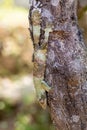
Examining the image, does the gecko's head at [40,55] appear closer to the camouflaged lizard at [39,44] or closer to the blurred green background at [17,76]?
the camouflaged lizard at [39,44]

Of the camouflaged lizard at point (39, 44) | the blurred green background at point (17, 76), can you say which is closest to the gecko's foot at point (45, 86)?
the camouflaged lizard at point (39, 44)

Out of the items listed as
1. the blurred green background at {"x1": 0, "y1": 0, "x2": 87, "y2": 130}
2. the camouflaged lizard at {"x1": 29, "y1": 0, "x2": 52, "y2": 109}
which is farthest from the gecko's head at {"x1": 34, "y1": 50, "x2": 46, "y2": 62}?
the blurred green background at {"x1": 0, "y1": 0, "x2": 87, "y2": 130}

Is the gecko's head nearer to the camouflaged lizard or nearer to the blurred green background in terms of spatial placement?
the camouflaged lizard

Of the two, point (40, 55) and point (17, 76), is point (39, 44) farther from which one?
point (17, 76)

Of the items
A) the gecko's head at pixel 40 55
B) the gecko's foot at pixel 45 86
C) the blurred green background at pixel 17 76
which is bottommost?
the blurred green background at pixel 17 76

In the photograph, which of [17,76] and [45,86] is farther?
[17,76]

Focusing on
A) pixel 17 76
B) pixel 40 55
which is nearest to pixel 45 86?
pixel 40 55
